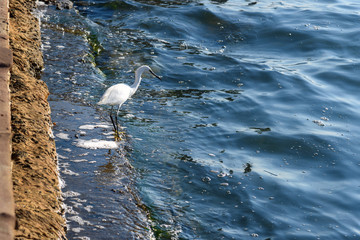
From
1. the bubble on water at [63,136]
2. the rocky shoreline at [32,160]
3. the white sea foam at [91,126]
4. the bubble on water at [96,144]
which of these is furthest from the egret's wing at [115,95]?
the rocky shoreline at [32,160]

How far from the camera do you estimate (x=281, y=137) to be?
23.7 ft

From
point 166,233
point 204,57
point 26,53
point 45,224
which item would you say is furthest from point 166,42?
point 45,224

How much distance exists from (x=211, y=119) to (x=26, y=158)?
171 inches

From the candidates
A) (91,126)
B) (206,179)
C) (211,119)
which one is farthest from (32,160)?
(211,119)

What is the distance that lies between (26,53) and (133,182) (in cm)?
214

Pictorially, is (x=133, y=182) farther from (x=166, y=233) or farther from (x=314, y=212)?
(x=314, y=212)

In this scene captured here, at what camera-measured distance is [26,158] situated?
362 cm

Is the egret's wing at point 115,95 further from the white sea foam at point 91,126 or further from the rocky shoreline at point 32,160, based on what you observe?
the rocky shoreline at point 32,160

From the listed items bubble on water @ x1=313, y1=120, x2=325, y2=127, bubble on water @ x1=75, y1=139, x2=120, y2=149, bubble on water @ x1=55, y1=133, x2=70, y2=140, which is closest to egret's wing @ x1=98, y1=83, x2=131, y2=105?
bubble on water @ x1=75, y1=139, x2=120, y2=149

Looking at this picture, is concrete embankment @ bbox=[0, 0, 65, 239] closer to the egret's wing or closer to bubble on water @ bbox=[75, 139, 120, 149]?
bubble on water @ bbox=[75, 139, 120, 149]

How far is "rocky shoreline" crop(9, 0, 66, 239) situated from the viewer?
3.03 metres

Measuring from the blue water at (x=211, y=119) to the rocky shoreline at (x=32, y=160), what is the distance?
0.54 metres

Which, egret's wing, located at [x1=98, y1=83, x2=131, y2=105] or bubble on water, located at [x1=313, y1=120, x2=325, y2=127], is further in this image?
bubble on water, located at [x1=313, y1=120, x2=325, y2=127]

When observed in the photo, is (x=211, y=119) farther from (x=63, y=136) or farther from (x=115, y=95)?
(x=63, y=136)
